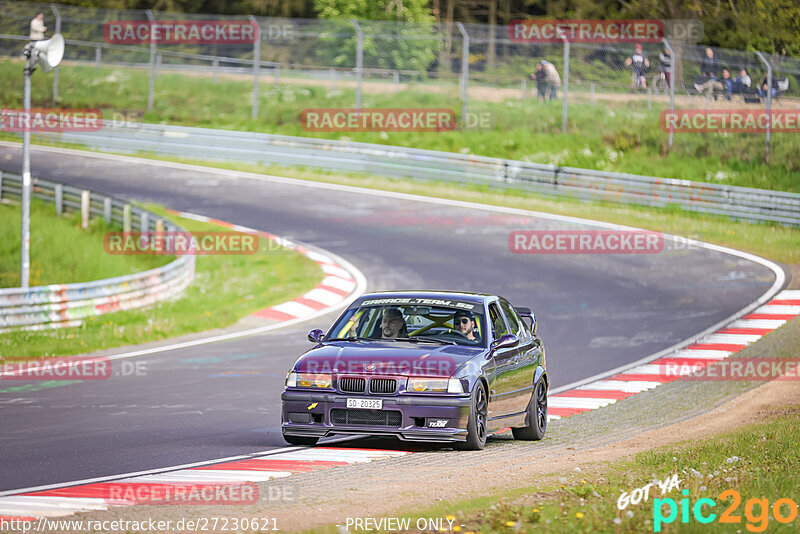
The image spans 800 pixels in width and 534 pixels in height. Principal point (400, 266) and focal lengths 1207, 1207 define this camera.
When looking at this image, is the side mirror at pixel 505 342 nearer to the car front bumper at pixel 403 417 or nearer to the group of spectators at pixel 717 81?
the car front bumper at pixel 403 417

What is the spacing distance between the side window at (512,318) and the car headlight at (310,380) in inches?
98.7

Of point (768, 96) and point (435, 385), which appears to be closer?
point (435, 385)

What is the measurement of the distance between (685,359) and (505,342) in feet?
23.2

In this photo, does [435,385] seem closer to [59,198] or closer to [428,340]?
[428,340]

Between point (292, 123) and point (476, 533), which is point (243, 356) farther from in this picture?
point (292, 123)

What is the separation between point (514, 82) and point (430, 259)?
41.3 feet

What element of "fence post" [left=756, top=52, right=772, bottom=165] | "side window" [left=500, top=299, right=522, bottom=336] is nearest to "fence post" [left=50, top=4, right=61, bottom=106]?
"fence post" [left=756, top=52, right=772, bottom=165]

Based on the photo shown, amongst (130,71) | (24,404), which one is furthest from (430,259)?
(130,71)

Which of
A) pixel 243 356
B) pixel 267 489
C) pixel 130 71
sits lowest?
pixel 243 356

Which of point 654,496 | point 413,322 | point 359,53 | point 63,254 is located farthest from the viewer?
point 359,53

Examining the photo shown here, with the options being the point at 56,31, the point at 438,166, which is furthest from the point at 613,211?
the point at 56,31

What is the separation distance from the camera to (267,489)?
8.29 metres

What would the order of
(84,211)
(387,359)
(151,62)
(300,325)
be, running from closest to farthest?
(387,359), (300,325), (84,211), (151,62)

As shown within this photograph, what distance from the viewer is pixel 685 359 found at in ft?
57.6
